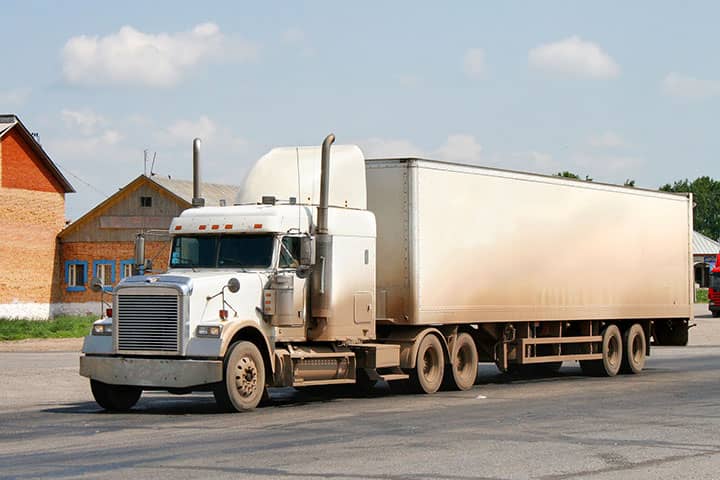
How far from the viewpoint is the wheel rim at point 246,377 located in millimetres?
18094

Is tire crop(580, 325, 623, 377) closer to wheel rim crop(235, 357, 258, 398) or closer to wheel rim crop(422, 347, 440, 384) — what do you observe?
wheel rim crop(422, 347, 440, 384)

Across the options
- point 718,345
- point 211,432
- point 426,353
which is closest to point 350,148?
point 426,353

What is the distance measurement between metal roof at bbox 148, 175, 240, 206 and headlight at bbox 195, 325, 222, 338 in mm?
46886

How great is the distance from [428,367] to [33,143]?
156ft

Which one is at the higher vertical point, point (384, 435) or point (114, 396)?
point (114, 396)

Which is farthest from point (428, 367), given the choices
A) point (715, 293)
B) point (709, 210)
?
point (709, 210)

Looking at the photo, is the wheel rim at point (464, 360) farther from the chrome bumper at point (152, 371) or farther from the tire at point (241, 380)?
the chrome bumper at point (152, 371)

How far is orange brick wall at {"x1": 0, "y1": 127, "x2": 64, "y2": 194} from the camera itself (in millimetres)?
64125

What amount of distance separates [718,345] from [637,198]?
17021 mm

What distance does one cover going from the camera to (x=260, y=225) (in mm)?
19375

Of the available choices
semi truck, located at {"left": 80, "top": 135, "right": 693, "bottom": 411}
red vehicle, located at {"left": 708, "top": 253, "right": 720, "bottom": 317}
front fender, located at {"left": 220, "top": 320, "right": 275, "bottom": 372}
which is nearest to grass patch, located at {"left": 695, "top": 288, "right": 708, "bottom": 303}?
red vehicle, located at {"left": 708, "top": 253, "right": 720, "bottom": 317}

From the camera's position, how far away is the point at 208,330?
17844mm

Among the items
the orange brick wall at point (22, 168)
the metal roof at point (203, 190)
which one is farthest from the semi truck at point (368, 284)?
the orange brick wall at point (22, 168)

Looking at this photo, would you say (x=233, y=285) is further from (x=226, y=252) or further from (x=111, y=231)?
(x=111, y=231)
